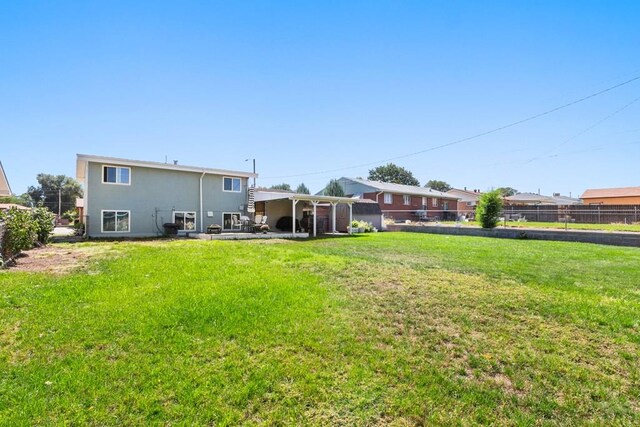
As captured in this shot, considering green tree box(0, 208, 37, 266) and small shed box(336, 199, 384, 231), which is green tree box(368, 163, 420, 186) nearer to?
small shed box(336, 199, 384, 231)

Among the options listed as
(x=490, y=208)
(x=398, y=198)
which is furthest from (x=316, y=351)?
(x=398, y=198)

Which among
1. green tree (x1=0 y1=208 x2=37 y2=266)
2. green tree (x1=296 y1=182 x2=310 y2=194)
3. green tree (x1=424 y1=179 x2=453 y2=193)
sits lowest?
green tree (x1=0 y1=208 x2=37 y2=266)

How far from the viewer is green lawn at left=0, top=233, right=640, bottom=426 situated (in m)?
2.71

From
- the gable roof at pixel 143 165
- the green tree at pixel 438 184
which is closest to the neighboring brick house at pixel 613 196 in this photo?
the green tree at pixel 438 184

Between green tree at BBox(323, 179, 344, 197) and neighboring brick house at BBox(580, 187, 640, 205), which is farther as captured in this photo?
neighboring brick house at BBox(580, 187, 640, 205)

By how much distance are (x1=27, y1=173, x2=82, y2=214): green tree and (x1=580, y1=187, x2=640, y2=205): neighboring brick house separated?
248ft

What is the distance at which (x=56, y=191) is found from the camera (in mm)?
51469

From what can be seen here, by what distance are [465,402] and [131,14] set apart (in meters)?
12.3

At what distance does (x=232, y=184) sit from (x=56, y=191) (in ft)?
159

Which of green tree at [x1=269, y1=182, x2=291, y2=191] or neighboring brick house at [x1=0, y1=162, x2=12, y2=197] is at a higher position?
green tree at [x1=269, y1=182, x2=291, y2=191]

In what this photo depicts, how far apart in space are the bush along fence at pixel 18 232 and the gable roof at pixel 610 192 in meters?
57.0

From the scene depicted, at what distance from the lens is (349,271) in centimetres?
726

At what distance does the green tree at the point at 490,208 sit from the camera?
18750 millimetres

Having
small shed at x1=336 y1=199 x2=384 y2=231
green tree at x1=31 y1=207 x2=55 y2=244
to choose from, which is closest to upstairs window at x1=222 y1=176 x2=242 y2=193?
small shed at x1=336 y1=199 x2=384 y2=231
